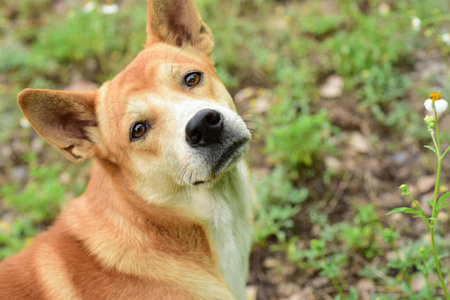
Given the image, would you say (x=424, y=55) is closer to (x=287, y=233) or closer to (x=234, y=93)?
(x=234, y=93)

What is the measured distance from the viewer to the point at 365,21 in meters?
4.61

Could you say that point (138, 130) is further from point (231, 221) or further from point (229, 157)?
point (231, 221)

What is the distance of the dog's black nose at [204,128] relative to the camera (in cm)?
237

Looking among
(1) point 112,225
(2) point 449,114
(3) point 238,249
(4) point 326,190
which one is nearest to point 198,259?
(3) point 238,249

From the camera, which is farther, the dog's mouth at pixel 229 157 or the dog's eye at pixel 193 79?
the dog's eye at pixel 193 79

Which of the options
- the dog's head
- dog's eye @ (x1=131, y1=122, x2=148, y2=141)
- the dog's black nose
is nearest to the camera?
the dog's black nose

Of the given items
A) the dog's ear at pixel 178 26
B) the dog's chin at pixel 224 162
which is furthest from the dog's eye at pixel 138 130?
the dog's ear at pixel 178 26

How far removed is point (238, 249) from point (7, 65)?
521 cm

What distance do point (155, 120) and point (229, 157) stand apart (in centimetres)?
56

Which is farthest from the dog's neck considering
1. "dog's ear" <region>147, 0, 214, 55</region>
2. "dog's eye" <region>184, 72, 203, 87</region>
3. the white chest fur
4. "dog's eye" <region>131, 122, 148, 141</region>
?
"dog's ear" <region>147, 0, 214, 55</region>

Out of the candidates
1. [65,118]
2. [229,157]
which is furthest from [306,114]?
[65,118]

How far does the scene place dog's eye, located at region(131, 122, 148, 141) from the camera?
8.88 feet

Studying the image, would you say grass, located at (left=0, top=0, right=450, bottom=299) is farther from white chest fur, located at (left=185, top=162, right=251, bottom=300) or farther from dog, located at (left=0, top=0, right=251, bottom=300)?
dog, located at (left=0, top=0, right=251, bottom=300)

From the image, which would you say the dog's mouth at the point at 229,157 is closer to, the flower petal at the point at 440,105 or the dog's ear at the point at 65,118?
the dog's ear at the point at 65,118
